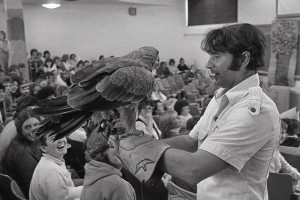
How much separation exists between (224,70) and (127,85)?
1.19ft

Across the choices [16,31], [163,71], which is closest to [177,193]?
[16,31]

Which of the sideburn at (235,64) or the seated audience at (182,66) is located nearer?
the sideburn at (235,64)

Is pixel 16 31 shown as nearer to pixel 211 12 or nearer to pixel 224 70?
pixel 211 12

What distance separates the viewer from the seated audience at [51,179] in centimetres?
257

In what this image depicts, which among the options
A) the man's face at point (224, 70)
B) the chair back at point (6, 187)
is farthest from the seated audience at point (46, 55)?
the man's face at point (224, 70)

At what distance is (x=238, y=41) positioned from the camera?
4.62 ft

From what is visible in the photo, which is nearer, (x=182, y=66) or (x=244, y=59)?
(x=244, y=59)

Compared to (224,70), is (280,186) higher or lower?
lower

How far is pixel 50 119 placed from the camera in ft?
4.61

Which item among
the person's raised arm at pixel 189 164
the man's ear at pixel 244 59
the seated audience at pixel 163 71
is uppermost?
the man's ear at pixel 244 59

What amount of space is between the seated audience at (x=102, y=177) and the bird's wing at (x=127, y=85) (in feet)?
2.36

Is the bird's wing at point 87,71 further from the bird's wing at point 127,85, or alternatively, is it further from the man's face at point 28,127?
the man's face at point 28,127

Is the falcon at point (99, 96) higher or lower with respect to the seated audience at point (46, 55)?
higher

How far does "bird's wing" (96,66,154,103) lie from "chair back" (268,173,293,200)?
1.86 m
